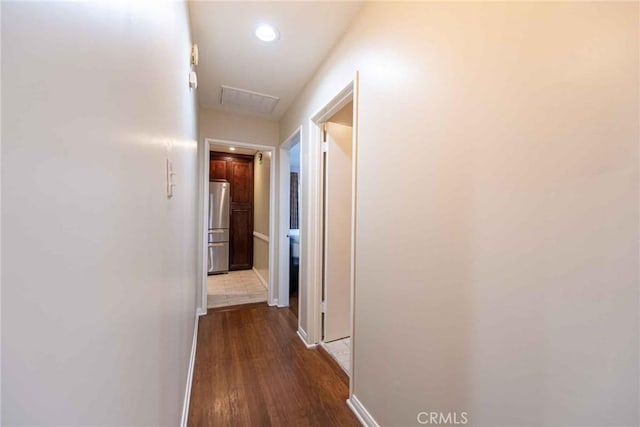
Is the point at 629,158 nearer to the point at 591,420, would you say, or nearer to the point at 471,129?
the point at 471,129

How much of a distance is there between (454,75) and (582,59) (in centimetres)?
39

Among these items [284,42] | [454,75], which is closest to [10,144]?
[454,75]

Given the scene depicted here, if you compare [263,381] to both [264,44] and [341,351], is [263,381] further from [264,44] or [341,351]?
[264,44]

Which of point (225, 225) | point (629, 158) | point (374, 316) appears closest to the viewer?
point (629, 158)

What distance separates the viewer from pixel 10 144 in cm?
24

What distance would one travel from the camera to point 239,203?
204 inches

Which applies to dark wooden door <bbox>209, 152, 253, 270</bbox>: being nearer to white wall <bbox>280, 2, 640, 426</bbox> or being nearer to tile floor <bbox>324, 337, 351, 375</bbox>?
tile floor <bbox>324, 337, 351, 375</bbox>

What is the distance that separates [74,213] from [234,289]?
397 centimetres

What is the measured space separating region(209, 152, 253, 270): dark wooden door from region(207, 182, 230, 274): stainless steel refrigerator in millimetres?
189

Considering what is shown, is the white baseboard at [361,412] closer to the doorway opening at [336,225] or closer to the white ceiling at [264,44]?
the doorway opening at [336,225]

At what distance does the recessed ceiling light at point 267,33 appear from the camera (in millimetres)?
1712

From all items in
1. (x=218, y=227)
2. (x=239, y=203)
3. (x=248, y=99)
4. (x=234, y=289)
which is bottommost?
(x=234, y=289)

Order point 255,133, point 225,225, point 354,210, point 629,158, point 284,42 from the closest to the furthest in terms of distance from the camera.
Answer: point 629,158 < point 354,210 < point 284,42 < point 255,133 < point 225,225

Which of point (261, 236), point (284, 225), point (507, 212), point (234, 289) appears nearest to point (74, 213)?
point (507, 212)
